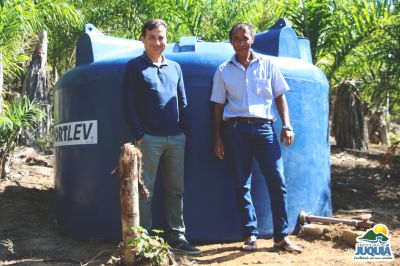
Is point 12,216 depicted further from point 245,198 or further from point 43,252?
point 245,198

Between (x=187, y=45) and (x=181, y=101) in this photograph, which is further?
(x=187, y=45)

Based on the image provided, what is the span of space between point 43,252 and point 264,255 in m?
1.73

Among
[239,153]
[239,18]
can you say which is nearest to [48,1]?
[239,18]

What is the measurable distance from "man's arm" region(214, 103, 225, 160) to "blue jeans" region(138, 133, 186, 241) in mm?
253

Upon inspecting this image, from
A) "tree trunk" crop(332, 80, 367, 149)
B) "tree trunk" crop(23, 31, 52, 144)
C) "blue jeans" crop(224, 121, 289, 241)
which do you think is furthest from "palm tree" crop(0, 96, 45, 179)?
"tree trunk" crop(332, 80, 367, 149)

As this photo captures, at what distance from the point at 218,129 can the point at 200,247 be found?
3.01 ft

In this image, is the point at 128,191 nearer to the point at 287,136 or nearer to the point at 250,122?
the point at 250,122

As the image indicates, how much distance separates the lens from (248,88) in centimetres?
342

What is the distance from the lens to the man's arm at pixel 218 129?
3.54 metres

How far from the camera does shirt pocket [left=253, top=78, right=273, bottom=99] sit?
3439 millimetres

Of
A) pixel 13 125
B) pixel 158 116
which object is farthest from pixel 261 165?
pixel 13 125

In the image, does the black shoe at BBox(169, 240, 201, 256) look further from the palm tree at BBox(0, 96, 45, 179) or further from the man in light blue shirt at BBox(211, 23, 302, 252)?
the palm tree at BBox(0, 96, 45, 179)

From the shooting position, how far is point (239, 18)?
25.8 ft

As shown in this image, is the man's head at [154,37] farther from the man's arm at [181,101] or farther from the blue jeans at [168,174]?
the blue jeans at [168,174]
